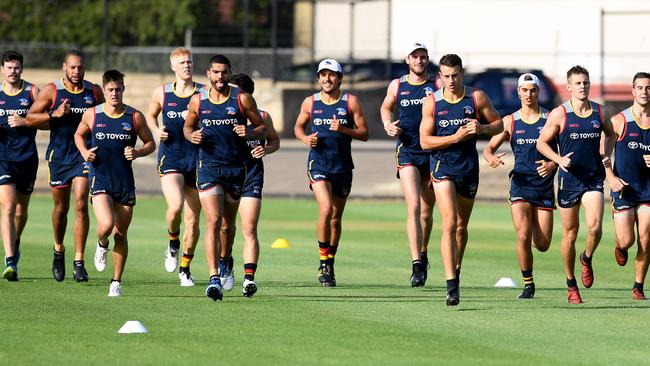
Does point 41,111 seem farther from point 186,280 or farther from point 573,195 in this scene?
point 573,195

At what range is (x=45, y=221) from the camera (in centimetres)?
2417

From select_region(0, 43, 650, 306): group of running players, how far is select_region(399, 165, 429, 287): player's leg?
0.05ft

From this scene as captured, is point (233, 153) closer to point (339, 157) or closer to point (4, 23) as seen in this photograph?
point (339, 157)

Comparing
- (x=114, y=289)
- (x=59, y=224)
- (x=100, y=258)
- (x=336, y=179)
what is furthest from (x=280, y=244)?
(x=114, y=289)

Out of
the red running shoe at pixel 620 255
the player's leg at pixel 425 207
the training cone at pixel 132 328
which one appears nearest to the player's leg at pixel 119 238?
the training cone at pixel 132 328

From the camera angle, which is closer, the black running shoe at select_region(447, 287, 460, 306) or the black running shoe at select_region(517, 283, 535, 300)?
the black running shoe at select_region(447, 287, 460, 306)

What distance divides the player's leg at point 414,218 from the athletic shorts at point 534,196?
1.40 meters

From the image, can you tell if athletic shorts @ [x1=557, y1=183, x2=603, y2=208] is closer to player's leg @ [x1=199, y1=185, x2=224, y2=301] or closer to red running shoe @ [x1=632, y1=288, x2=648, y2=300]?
red running shoe @ [x1=632, y1=288, x2=648, y2=300]

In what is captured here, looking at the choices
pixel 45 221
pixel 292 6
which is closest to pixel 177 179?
pixel 45 221

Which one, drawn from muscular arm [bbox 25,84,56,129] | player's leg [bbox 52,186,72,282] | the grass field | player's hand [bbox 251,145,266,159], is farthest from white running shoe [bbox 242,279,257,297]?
muscular arm [bbox 25,84,56,129]

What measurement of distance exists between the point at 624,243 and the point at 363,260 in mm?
4945

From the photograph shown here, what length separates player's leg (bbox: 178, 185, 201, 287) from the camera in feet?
49.9

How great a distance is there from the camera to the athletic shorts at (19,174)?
15.6 metres

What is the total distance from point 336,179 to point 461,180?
2402 mm
